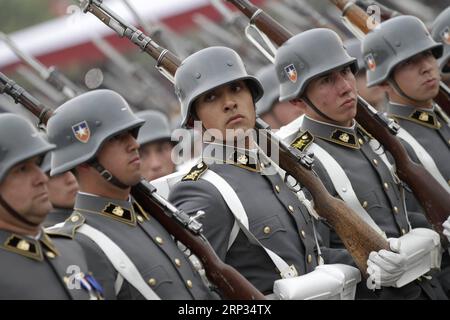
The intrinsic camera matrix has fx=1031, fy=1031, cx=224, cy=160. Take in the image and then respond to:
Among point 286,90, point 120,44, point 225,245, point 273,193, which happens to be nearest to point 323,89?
point 286,90

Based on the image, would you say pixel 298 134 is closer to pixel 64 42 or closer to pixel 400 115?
pixel 400 115

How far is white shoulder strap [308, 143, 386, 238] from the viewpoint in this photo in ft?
21.2

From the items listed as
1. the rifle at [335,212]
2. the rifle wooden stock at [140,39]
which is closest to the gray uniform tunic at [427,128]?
the rifle at [335,212]

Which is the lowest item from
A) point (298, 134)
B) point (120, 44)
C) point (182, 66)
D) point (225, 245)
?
point (225, 245)

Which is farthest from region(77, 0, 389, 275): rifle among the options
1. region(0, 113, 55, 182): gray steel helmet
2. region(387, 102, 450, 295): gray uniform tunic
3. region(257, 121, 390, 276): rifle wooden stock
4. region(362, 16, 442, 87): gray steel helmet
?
region(0, 113, 55, 182): gray steel helmet

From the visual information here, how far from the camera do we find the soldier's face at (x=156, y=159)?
8.91m

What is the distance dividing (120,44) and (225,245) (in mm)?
14632

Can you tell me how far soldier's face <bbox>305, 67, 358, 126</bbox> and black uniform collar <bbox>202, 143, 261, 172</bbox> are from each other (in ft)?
2.85

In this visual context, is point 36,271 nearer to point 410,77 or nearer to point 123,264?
point 123,264

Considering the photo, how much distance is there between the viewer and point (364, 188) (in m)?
6.57

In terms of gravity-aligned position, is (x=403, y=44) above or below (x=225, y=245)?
above

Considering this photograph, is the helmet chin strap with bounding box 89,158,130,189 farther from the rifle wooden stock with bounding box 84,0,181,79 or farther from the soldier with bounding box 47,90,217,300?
the rifle wooden stock with bounding box 84,0,181,79

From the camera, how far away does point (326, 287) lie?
18.5 ft

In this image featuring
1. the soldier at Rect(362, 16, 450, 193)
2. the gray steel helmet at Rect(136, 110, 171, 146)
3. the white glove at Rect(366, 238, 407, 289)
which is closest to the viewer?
the white glove at Rect(366, 238, 407, 289)
